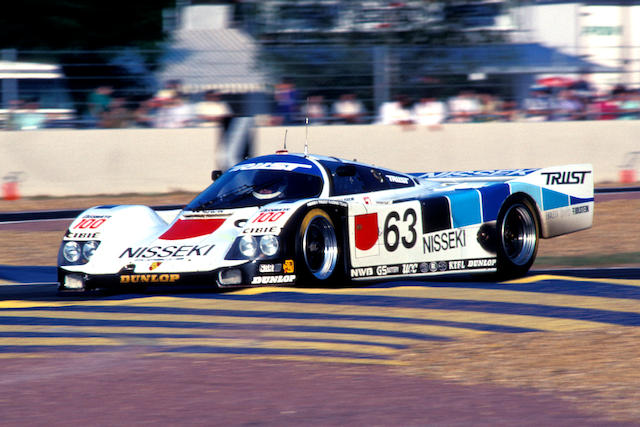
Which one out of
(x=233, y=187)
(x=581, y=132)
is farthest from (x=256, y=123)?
(x=233, y=187)

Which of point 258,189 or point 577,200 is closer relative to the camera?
point 258,189

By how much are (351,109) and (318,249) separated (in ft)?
34.1

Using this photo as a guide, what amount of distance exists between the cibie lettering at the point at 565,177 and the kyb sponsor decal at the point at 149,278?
12.4 feet

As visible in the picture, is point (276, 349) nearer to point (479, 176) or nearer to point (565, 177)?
point (479, 176)

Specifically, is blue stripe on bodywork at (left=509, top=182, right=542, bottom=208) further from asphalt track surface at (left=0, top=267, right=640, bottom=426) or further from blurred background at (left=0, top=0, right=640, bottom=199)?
blurred background at (left=0, top=0, right=640, bottom=199)

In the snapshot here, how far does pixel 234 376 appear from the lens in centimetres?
536

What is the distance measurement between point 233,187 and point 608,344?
3.81m

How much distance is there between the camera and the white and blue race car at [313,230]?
8039mm

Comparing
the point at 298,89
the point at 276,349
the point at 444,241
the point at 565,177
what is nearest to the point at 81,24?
the point at 298,89

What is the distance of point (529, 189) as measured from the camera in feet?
32.1

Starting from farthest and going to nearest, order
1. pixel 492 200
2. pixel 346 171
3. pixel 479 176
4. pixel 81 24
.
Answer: pixel 81 24 → pixel 479 176 → pixel 492 200 → pixel 346 171

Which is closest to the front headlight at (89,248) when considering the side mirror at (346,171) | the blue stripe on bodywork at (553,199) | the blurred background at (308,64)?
the side mirror at (346,171)

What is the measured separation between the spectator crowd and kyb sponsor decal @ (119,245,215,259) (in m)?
9.19

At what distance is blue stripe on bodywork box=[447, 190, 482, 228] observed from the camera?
9.14 metres
